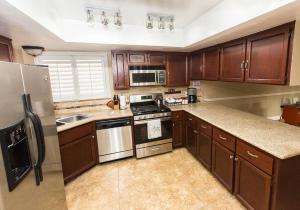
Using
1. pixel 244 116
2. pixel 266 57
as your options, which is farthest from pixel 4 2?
pixel 244 116

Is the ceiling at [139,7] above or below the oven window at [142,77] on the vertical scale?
above

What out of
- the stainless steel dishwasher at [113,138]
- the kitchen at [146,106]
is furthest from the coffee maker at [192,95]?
the stainless steel dishwasher at [113,138]

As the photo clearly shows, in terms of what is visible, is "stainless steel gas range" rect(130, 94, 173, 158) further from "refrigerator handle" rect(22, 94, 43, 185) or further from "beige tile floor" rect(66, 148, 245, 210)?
"refrigerator handle" rect(22, 94, 43, 185)

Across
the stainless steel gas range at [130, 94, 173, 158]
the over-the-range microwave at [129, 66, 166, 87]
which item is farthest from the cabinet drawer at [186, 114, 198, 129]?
the over-the-range microwave at [129, 66, 166, 87]

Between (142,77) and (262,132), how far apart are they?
213 centimetres

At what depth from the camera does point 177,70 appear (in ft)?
11.1

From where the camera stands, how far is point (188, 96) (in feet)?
11.9

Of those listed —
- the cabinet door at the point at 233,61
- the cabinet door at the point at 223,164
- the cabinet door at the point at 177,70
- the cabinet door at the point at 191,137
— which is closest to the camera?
the cabinet door at the point at 223,164

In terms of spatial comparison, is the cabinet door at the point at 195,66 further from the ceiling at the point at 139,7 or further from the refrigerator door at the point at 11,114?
the refrigerator door at the point at 11,114

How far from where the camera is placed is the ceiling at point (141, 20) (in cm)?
135

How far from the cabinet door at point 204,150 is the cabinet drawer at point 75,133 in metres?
1.81

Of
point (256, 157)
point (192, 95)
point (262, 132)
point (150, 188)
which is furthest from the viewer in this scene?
point (192, 95)

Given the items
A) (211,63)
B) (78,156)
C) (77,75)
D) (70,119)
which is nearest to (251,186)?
(211,63)

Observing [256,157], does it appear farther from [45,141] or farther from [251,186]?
[45,141]
